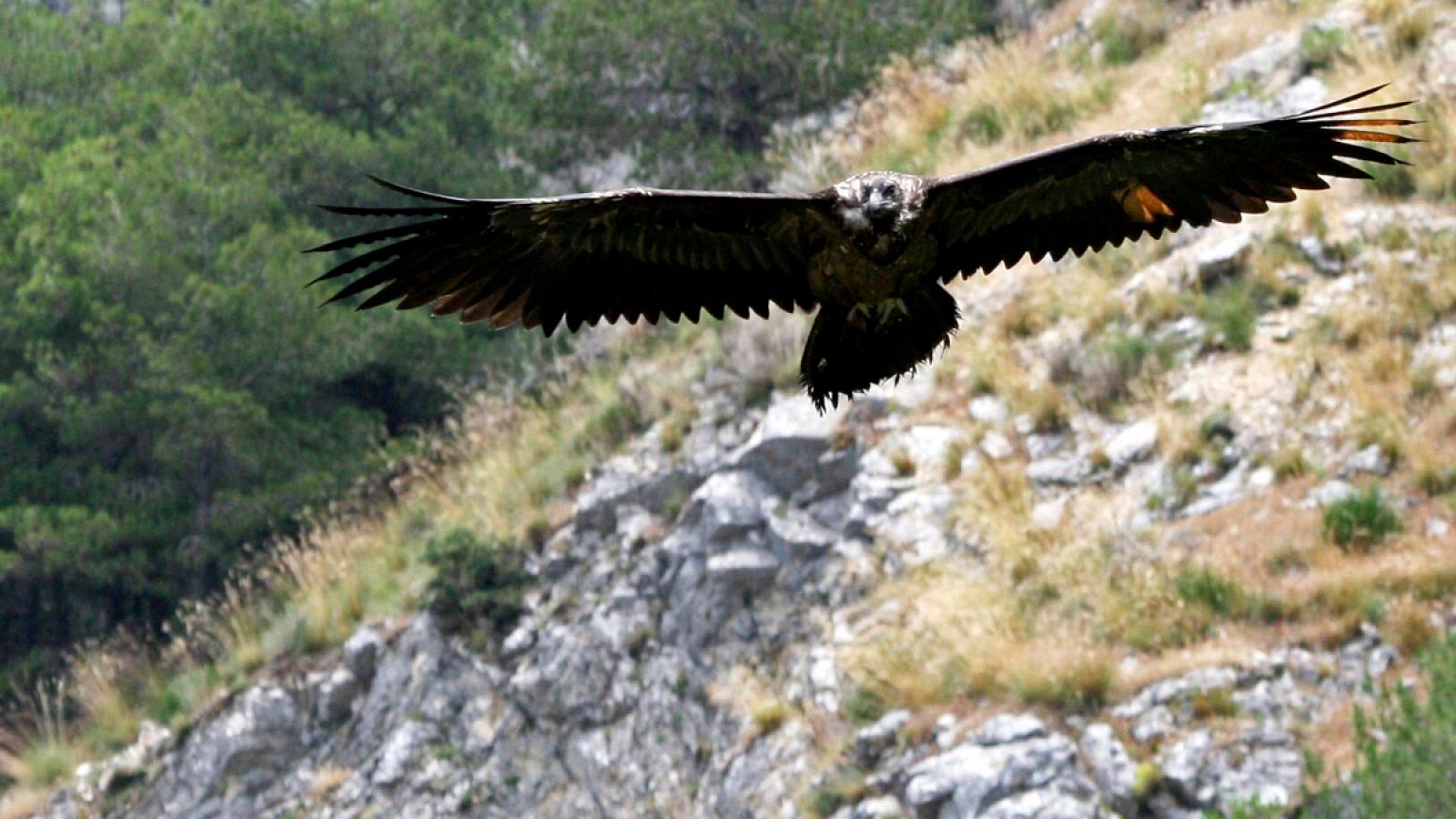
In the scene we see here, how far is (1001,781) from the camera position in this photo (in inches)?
370

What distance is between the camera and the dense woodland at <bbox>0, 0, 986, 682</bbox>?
58.0 feet

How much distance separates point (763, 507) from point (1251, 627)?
3.84 m

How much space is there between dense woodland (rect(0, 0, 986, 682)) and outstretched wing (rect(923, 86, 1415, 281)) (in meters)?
11.0

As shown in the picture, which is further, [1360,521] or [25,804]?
[25,804]

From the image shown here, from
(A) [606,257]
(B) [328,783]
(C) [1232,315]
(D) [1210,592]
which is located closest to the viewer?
(A) [606,257]

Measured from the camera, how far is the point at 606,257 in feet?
21.3

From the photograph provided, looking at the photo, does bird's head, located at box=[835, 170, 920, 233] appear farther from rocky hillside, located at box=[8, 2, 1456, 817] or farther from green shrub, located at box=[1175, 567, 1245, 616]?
green shrub, located at box=[1175, 567, 1245, 616]

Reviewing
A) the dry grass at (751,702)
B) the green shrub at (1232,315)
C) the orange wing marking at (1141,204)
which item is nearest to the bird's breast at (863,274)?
the orange wing marking at (1141,204)

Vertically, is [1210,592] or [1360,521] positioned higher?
[1360,521]

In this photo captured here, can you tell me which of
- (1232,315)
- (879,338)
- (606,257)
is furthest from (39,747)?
(879,338)

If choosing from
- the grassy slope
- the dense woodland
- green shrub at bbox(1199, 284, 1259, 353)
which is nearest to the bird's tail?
the grassy slope

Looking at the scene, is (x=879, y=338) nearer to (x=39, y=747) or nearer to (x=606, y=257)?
(x=606, y=257)

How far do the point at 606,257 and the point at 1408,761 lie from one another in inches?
157

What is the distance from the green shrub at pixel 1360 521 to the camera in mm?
9844
